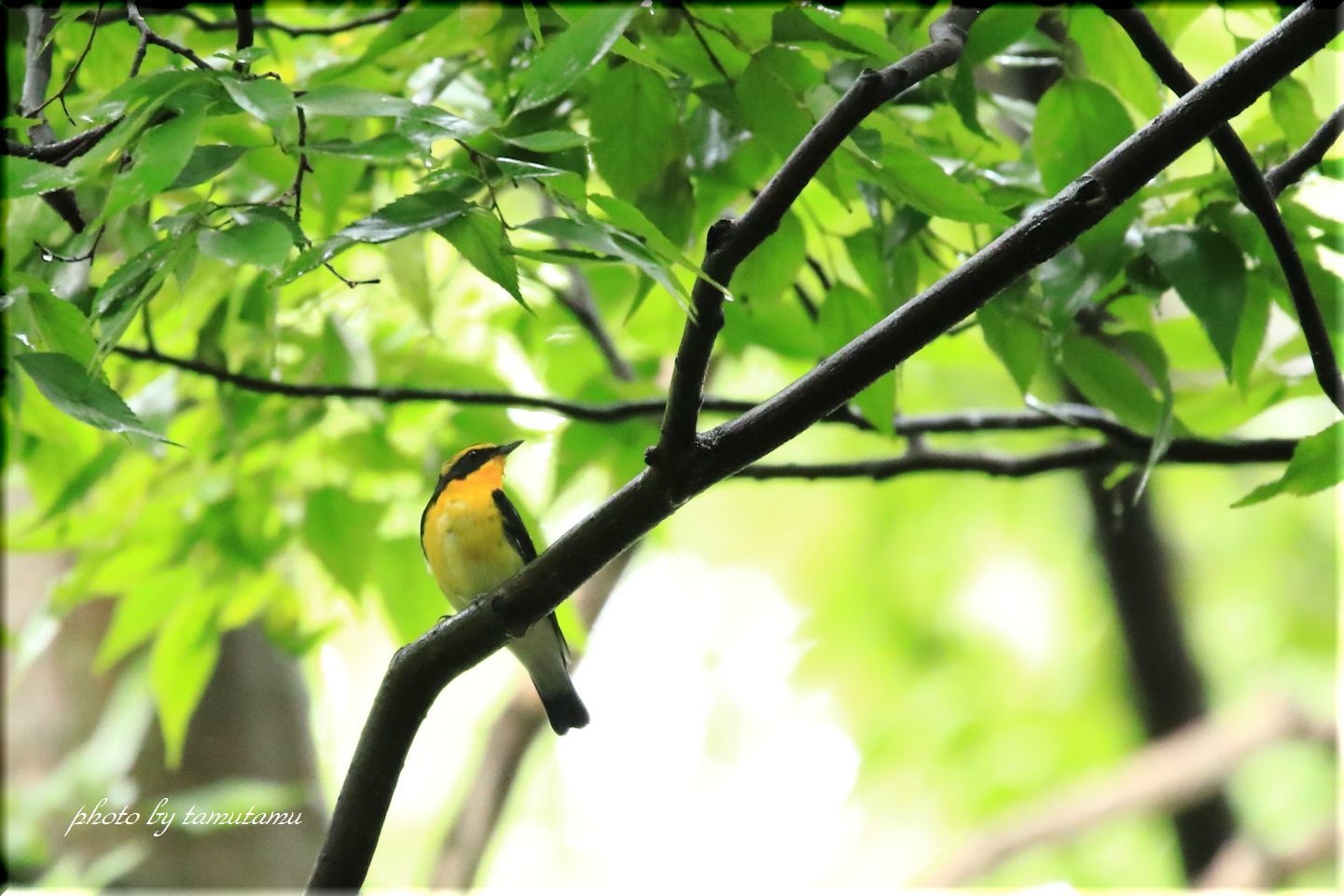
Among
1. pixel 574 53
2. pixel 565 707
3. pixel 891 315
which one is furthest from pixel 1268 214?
pixel 565 707

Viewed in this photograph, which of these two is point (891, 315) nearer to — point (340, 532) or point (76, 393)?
point (76, 393)

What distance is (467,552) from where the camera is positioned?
3.64 m

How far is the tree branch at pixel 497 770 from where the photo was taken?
4105mm

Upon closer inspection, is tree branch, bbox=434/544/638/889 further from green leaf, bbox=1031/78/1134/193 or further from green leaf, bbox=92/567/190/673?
green leaf, bbox=1031/78/1134/193

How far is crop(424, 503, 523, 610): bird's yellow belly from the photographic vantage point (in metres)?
3.62

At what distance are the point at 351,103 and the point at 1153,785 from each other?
17.1ft

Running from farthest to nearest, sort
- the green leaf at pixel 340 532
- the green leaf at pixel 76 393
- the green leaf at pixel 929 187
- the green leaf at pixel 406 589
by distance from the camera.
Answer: the green leaf at pixel 406 589, the green leaf at pixel 340 532, the green leaf at pixel 929 187, the green leaf at pixel 76 393

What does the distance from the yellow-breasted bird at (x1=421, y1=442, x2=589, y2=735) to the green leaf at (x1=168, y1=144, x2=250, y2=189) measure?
6.77ft

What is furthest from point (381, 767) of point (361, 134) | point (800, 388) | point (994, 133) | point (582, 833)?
point (582, 833)

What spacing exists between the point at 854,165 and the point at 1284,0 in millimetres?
917

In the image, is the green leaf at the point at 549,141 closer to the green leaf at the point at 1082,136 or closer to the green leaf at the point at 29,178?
the green leaf at the point at 29,178

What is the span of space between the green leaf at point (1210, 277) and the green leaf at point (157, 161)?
136 cm

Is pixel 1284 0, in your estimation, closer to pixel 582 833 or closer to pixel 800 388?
pixel 800 388

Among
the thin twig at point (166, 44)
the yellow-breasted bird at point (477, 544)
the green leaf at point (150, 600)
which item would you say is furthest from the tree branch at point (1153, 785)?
the thin twig at point (166, 44)
